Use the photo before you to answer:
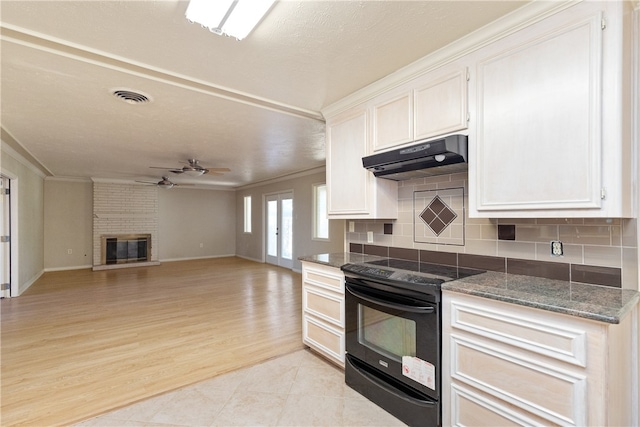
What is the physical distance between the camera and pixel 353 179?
8.98 feet

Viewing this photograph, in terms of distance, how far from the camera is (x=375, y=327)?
2160 mm

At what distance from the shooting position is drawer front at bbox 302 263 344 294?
2488mm

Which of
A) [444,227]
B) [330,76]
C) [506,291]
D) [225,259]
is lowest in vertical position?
[225,259]

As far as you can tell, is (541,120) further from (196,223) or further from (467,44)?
(196,223)

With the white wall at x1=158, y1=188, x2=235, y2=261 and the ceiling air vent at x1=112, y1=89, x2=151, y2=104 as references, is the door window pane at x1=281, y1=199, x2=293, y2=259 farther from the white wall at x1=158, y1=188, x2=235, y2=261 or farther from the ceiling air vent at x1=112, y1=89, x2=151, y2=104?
the ceiling air vent at x1=112, y1=89, x2=151, y2=104

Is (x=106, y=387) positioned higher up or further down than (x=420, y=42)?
further down

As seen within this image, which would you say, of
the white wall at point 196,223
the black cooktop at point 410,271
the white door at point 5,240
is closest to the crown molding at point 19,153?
the white door at point 5,240

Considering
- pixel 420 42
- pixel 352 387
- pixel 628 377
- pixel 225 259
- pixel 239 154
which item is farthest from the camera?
pixel 225 259

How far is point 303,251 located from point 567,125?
5.84 m

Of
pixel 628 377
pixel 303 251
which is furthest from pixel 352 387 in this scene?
pixel 303 251

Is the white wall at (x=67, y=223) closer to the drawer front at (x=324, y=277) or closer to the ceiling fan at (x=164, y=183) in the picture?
the ceiling fan at (x=164, y=183)

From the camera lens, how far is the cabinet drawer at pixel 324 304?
2498mm

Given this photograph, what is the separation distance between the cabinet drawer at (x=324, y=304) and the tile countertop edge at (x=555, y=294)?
101cm

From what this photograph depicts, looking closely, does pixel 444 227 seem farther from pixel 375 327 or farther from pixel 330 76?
pixel 330 76
